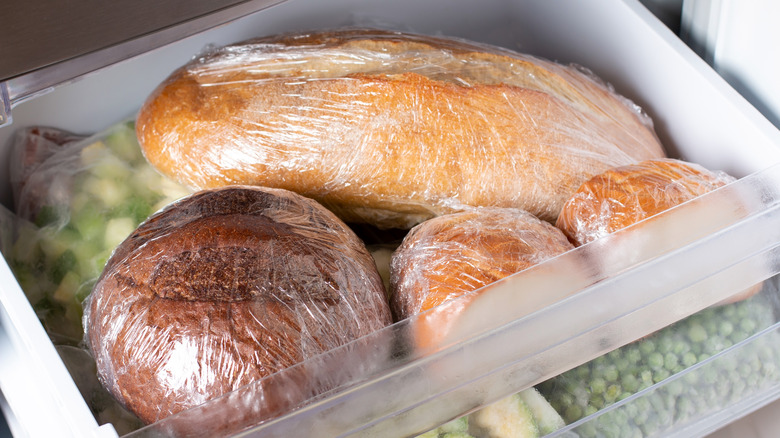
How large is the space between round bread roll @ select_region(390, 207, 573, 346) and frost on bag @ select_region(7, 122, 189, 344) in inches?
13.4

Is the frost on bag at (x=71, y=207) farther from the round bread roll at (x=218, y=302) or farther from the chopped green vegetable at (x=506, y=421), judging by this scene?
the chopped green vegetable at (x=506, y=421)

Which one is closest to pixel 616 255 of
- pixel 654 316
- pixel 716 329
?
pixel 654 316

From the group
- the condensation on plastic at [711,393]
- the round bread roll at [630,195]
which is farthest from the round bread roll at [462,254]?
A: the condensation on plastic at [711,393]

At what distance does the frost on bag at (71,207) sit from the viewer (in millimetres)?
878

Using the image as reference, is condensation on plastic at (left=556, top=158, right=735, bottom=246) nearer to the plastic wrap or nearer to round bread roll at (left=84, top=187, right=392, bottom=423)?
the plastic wrap

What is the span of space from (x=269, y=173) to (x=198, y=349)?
0.99 ft

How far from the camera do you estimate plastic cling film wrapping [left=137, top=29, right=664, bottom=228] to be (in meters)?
0.87

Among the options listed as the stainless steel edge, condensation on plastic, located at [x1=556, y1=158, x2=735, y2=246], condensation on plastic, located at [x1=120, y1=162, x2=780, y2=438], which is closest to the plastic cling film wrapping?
condensation on plastic, located at [x1=556, y1=158, x2=735, y2=246]

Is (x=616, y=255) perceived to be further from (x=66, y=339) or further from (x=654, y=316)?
(x=66, y=339)

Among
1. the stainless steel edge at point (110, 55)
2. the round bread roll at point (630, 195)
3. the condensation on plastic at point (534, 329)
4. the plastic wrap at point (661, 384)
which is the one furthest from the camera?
the round bread roll at point (630, 195)

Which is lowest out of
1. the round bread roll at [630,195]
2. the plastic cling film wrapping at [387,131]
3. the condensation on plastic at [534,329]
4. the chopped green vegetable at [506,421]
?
the chopped green vegetable at [506,421]

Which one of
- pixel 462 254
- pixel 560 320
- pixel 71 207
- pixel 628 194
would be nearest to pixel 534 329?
pixel 560 320

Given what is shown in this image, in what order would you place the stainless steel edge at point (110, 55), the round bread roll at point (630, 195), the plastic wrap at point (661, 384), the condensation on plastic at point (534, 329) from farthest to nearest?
1. the round bread roll at point (630, 195)
2. the plastic wrap at point (661, 384)
3. the condensation on plastic at point (534, 329)
4. the stainless steel edge at point (110, 55)

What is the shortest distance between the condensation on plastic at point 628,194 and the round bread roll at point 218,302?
24cm
